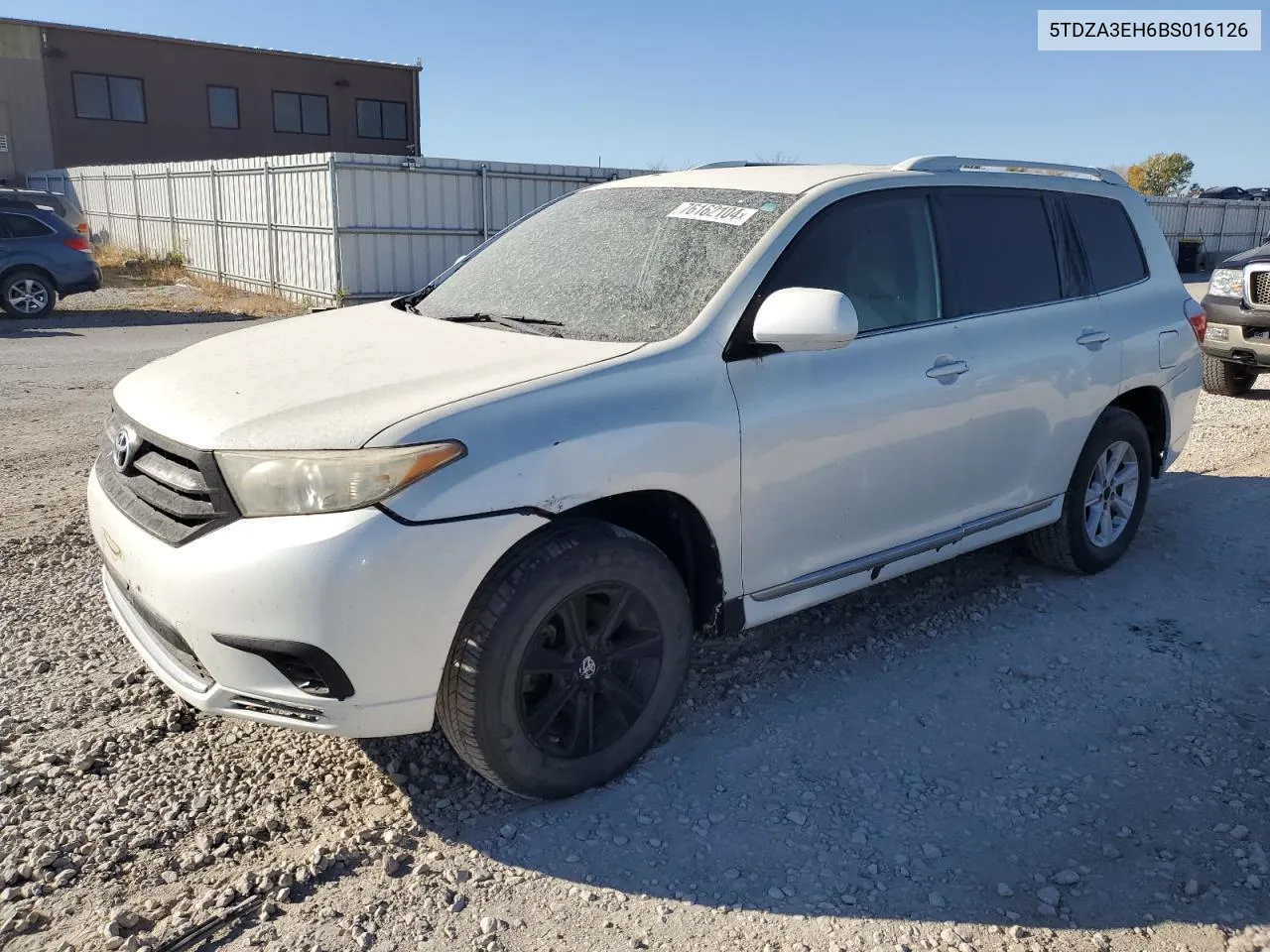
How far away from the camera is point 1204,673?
161 inches

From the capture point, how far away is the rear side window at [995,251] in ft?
13.7

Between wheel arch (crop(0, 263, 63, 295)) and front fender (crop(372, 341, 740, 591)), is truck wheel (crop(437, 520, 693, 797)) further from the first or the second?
wheel arch (crop(0, 263, 63, 295))

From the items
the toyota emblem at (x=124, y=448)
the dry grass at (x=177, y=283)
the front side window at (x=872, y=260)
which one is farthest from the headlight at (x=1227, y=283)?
the dry grass at (x=177, y=283)

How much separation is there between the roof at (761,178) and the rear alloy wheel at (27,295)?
13868 mm

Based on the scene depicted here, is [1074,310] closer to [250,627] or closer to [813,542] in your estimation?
[813,542]

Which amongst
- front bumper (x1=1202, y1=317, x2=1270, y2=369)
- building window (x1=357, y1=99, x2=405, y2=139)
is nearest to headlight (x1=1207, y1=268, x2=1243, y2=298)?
front bumper (x1=1202, y1=317, x2=1270, y2=369)

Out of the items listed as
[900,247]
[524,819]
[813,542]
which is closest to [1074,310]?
[900,247]

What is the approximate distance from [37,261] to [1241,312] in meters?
15.2

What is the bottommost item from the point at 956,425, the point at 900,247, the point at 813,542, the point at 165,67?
the point at 813,542

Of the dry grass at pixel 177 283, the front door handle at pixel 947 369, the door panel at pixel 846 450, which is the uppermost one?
the front door handle at pixel 947 369

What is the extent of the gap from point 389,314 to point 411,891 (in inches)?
86.6

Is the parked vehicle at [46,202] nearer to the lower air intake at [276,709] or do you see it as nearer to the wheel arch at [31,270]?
the wheel arch at [31,270]

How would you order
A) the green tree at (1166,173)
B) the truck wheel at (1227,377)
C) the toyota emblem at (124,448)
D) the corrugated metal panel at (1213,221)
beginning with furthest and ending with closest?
the green tree at (1166,173) < the corrugated metal panel at (1213,221) < the truck wheel at (1227,377) < the toyota emblem at (124,448)

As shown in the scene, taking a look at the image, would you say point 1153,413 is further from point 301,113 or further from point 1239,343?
point 301,113
